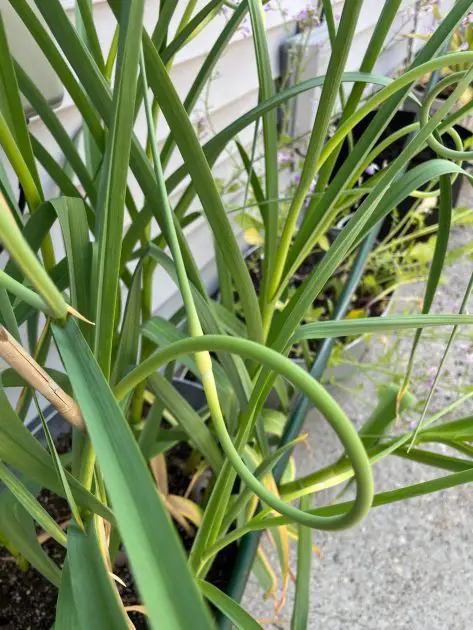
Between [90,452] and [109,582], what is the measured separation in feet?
0.31

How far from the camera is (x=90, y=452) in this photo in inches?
12.2

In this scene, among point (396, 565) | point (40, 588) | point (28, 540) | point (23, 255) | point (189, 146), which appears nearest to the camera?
point (23, 255)

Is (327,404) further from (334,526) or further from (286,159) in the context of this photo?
(286,159)

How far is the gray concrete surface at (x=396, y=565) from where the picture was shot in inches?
28.2

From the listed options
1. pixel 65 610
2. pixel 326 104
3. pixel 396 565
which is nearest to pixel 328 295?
pixel 396 565

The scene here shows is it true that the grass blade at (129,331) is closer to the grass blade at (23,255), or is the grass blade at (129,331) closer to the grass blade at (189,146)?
the grass blade at (189,146)

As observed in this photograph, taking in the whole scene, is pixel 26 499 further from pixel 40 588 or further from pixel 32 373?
pixel 40 588

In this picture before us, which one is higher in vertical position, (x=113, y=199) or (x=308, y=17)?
Answer: (x=308, y=17)

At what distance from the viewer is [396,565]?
77 cm

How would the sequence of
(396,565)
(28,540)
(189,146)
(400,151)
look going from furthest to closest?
(400,151)
(396,565)
(28,540)
(189,146)

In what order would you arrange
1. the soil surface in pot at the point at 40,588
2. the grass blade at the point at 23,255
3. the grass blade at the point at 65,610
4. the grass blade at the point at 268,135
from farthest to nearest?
the soil surface in pot at the point at 40,588 → the grass blade at the point at 268,135 → the grass blade at the point at 65,610 → the grass blade at the point at 23,255

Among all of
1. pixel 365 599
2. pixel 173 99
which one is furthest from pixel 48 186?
pixel 365 599

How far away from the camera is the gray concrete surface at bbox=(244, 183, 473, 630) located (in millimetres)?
715

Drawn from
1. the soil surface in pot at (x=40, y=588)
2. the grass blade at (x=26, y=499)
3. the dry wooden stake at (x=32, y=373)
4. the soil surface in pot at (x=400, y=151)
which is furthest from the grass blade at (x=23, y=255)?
the soil surface in pot at (x=400, y=151)
